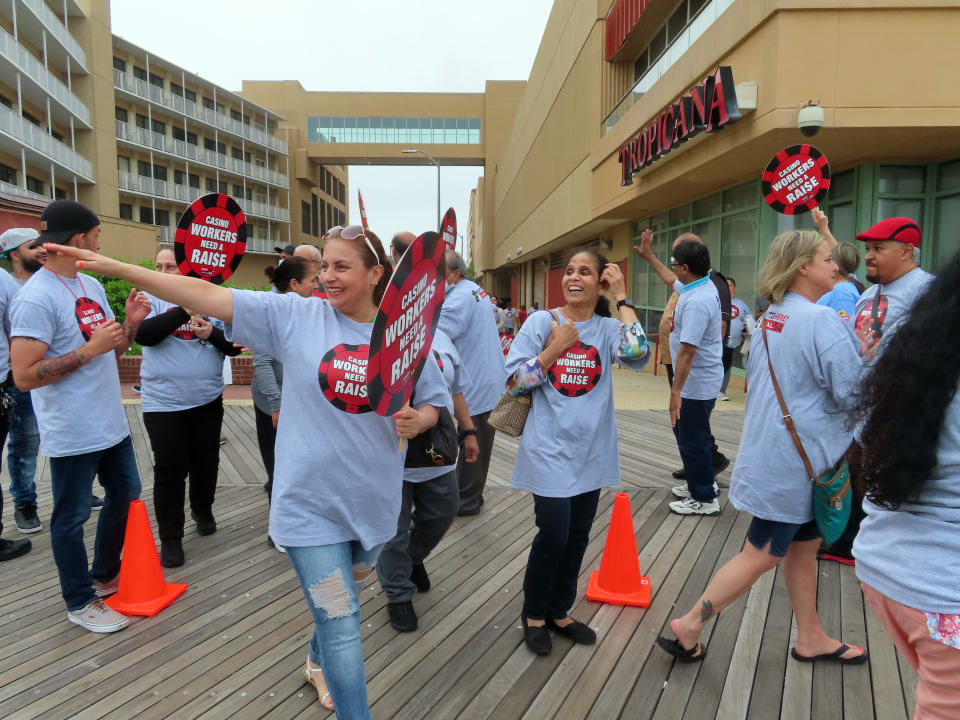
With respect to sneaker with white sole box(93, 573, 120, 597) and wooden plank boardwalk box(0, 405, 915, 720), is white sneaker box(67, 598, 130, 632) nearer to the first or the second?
wooden plank boardwalk box(0, 405, 915, 720)

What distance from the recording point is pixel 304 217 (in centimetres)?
5559

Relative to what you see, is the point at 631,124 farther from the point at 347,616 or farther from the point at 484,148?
the point at 484,148

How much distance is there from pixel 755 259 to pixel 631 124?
404 centimetres

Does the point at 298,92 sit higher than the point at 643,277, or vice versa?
the point at 298,92

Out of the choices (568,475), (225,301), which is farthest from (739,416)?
(225,301)

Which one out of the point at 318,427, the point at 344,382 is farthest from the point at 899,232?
the point at 318,427

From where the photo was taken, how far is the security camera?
7.32 metres

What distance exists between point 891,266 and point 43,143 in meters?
33.1

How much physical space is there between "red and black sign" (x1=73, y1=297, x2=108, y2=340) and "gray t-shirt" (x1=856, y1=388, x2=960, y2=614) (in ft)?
11.5

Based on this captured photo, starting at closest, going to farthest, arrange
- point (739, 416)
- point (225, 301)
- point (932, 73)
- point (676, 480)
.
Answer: point (225, 301) → point (676, 480) → point (932, 73) → point (739, 416)

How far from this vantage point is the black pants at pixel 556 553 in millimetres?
2818

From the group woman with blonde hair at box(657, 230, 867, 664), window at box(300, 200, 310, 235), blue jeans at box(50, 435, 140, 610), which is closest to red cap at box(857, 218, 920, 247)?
woman with blonde hair at box(657, 230, 867, 664)

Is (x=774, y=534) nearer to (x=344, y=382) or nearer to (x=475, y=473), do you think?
(x=344, y=382)

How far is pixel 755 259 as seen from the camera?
428 inches
